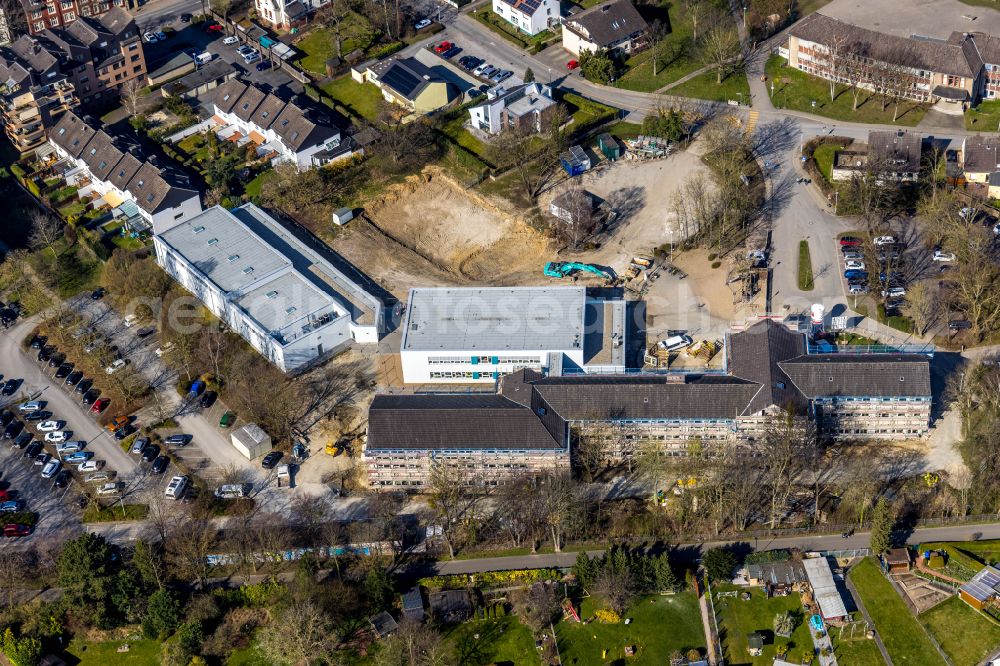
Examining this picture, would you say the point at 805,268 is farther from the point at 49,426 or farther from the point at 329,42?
the point at 329,42

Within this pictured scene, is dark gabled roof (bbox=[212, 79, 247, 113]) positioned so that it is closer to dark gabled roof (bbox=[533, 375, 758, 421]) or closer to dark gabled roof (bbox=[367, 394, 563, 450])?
dark gabled roof (bbox=[367, 394, 563, 450])

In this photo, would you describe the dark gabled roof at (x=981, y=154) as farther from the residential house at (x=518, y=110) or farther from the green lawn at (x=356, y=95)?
the green lawn at (x=356, y=95)

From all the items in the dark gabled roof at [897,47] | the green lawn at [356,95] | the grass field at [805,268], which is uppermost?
the dark gabled roof at [897,47]

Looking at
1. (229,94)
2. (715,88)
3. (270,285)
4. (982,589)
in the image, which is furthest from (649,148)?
(982,589)

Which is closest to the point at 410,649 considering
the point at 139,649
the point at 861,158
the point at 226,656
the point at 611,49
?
the point at 226,656

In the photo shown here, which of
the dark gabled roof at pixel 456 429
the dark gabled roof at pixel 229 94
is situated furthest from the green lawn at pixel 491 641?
the dark gabled roof at pixel 229 94

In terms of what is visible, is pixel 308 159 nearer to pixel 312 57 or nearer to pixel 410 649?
pixel 312 57

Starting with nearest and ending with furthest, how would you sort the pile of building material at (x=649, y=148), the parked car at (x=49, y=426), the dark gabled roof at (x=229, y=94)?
the parked car at (x=49, y=426) < the pile of building material at (x=649, y=148) < the dark gabled roof at (x=229, y=94)

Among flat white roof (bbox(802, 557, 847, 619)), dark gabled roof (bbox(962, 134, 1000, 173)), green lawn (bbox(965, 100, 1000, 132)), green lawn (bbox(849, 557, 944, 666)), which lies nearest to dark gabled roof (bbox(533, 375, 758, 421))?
flat white roof (bbox(802, 557, 847, 619))
